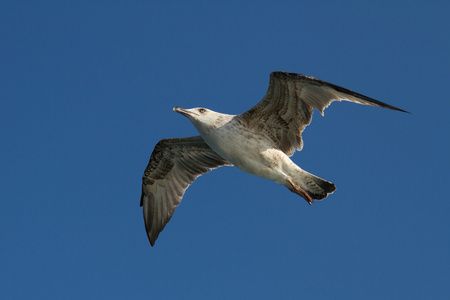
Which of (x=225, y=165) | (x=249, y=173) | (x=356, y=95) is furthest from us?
(x=225, y=165)

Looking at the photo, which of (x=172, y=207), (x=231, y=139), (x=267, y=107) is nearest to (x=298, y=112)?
(x=267, y=107)

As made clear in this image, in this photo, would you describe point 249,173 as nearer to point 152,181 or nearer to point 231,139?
point 231,139

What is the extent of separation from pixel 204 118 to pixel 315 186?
233 cm

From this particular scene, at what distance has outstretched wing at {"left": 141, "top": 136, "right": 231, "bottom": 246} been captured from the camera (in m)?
10.1

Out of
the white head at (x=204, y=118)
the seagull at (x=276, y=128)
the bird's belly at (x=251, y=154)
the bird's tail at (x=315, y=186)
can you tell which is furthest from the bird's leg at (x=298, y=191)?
the white head at (x=204, y=118)

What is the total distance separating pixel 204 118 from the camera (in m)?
8.30

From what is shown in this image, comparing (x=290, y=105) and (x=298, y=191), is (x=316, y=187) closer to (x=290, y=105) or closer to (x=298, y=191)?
(x=298, y=191)

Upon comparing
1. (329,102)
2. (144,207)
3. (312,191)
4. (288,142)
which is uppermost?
(329,102)

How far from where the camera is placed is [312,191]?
8961mm

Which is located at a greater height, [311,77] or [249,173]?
[311,77]

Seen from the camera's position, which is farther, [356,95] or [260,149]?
[260,149]

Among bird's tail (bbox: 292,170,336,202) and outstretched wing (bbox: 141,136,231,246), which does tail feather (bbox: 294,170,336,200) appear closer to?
bird's tail (bbox: 292,170,336,202)

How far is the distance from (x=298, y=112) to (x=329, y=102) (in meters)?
0.58

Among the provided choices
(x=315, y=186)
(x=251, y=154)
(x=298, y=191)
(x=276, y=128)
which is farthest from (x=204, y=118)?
(x=315, y=186)
